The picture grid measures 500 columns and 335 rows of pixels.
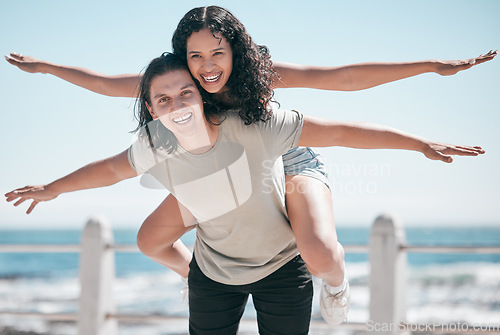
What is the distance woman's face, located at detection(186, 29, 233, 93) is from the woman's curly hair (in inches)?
1.1

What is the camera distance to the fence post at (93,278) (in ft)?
11.1

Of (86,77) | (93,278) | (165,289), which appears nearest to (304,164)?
(86,77)

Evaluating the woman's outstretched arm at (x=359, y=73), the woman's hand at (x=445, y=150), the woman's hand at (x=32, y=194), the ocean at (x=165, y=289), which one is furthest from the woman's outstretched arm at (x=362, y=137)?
the ocean at (x=165, y=289)

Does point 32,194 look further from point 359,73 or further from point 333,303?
point 359,73

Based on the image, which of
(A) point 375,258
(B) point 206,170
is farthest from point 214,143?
(A) point 375,258

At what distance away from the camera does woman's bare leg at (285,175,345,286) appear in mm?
1957

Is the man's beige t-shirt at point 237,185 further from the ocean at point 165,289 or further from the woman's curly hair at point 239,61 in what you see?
the ocean at point 165,289

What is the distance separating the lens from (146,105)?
6.91 feet

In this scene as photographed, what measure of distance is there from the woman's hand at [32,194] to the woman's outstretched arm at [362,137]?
1077mm

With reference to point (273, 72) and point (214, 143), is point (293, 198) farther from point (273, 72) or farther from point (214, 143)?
point (273, 72)

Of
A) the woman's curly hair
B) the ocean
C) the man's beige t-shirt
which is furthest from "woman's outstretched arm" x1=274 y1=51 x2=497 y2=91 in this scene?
the ocean

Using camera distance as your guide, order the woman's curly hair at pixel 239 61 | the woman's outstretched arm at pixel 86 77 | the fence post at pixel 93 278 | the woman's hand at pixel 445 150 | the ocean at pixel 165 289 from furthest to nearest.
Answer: the ocean at pixel 165 289 < the fence post at pixel 93 278 < the woman's outstretched arm at pixel 86 77 < the woman's curly hair at pixel 239 61 < the woman's hand at pixel 445 150

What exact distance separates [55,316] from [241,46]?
2.28 metres

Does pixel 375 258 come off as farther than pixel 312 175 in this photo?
Yes
